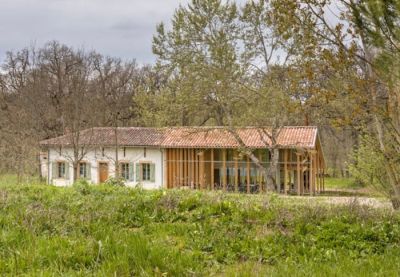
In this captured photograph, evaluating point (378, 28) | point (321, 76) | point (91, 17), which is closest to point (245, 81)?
point (91, 17)

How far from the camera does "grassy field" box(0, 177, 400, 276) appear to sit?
13.8ft

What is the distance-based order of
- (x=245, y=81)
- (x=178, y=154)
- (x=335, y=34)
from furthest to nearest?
1. (x=178, y=154)
2. (x=245, y=81)
3. (x=335, y=34)

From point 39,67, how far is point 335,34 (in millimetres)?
39599

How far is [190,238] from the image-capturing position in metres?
5.42

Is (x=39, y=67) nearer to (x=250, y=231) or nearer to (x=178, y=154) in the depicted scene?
(x=178, y=154)

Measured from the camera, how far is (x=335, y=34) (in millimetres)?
6152

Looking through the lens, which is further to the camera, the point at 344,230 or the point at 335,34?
the point at 335,34

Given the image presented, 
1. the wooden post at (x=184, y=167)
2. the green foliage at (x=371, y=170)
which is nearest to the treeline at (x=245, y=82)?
the green foliage at (x=371, y=170)

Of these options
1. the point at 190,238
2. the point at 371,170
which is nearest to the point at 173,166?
the point at 371,170

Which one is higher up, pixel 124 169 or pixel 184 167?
pixel 184 167

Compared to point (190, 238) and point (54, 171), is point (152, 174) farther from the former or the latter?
A: point (190, 238)

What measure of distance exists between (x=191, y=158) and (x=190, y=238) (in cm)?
2438

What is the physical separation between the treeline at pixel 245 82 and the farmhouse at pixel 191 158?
133cm

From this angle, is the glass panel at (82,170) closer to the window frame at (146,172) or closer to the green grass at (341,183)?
the window frame at (146,172)
